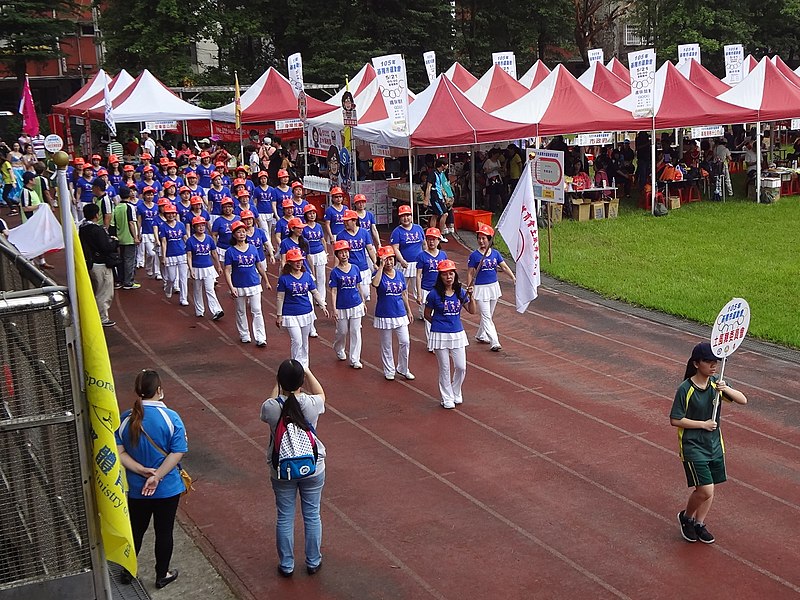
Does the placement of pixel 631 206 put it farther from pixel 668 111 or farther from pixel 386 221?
pixel 386 221

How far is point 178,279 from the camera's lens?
16.5 m

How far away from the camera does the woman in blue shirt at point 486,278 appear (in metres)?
12.9

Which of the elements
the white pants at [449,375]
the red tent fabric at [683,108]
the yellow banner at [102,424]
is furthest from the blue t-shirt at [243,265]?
the red tent fabric at [683,108]

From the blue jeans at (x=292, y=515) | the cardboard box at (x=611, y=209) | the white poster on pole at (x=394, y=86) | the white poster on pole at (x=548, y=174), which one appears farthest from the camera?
the cardboard box at (x=611, y=209)

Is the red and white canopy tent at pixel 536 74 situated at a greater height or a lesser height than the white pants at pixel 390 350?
greater

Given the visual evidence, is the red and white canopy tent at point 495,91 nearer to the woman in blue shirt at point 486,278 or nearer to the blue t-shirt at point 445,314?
the woman in blue shirt at point 486,278

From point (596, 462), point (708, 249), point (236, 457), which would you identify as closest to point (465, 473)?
point (596, 462)

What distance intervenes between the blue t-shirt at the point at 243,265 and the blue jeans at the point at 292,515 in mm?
6593

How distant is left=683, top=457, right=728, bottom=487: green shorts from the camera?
7449 millimetres

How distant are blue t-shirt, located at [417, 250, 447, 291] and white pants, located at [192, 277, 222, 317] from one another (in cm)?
345

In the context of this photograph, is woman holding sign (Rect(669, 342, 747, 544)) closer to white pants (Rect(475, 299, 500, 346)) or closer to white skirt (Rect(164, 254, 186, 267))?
white pants (Rect(475, 299, 500, 346))

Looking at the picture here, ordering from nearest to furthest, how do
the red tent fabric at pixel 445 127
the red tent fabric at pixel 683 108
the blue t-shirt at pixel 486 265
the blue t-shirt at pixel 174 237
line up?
1. the blue t-shirt at pixel 486 265
2. the blue t-shirt at pixel 174 237
3. the red tent fabric at pixel 445 127
4. the red tent fabric at pixel 683 108

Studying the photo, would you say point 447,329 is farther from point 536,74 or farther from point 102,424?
point 536,74

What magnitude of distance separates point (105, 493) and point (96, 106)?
→ 2934cm
